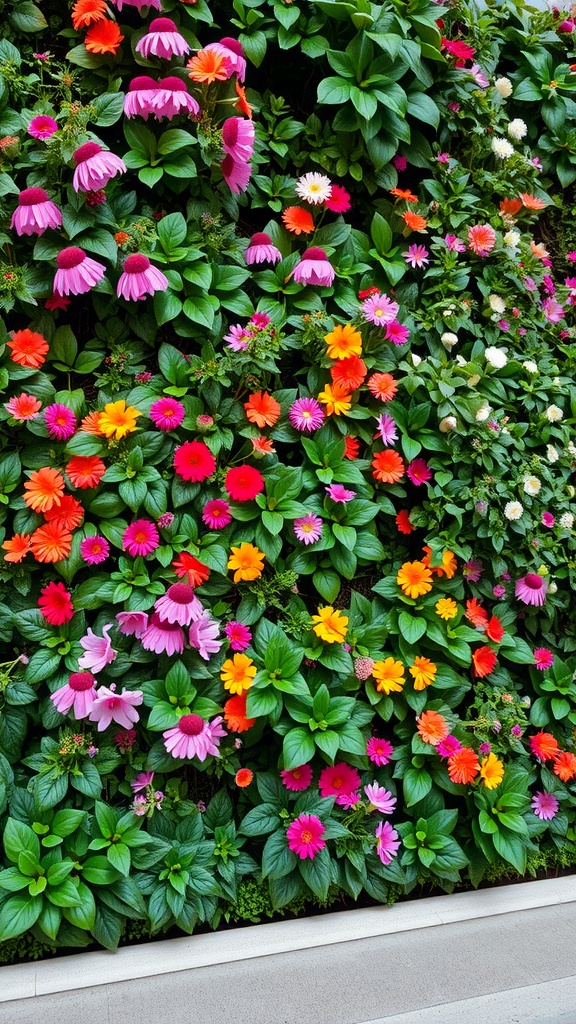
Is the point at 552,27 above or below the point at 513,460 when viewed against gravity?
above

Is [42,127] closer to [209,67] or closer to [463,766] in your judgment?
[209,67]

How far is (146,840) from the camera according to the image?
1473mm

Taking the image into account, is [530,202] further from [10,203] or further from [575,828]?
[575,828]

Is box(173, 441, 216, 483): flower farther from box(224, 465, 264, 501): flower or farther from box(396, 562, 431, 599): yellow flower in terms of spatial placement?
box(396, 562, 431, 599): yellow flower

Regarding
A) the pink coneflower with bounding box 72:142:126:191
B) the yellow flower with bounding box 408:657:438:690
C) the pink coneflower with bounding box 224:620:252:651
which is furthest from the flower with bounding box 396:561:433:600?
the pink coneflower with bounding box 72:142:126:191

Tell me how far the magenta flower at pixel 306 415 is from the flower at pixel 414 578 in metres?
0.43

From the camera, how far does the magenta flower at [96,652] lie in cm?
149

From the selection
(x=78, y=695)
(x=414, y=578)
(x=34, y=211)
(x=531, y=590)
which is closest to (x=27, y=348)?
(x=34, y=211)

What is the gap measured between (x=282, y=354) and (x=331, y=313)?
7.1 inches

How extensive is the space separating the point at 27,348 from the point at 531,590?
4.65 feet

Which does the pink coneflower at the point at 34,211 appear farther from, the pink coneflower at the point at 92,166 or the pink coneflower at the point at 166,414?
the pink coneflower at the point at 166,414

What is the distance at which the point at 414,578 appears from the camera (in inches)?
70.7

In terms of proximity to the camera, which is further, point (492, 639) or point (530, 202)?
point (530, 202)

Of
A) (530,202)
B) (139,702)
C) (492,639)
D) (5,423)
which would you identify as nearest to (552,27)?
(530,202)
